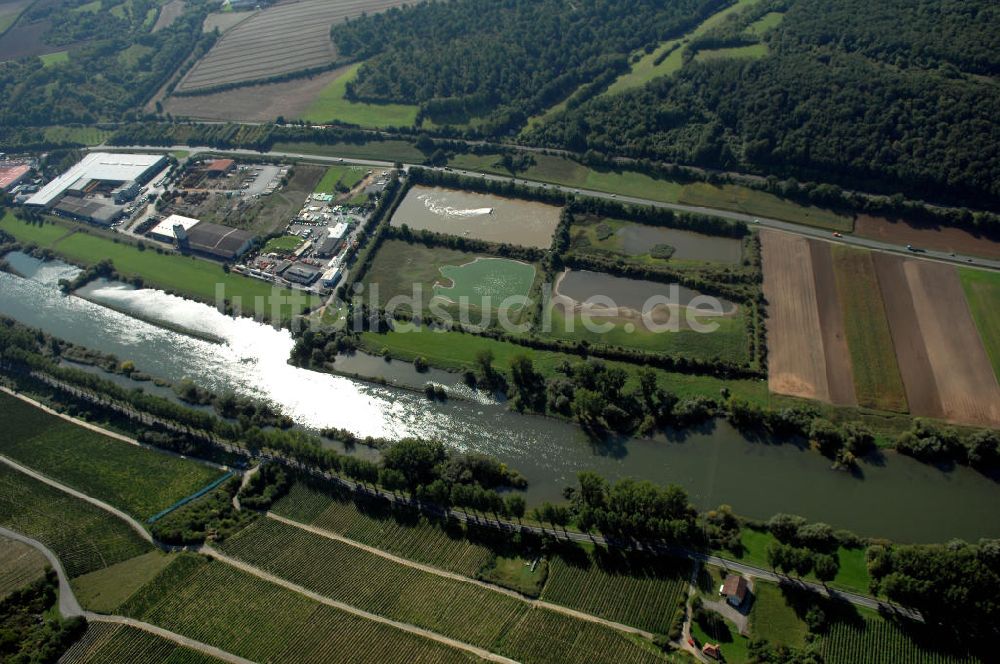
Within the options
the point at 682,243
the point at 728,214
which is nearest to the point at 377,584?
the point at 682,243

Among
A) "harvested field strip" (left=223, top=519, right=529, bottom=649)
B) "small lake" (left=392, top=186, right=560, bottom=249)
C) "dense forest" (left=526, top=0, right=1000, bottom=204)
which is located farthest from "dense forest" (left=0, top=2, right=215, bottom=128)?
"harvested field strip" (left=223, top=519, right=529, bottom=649)

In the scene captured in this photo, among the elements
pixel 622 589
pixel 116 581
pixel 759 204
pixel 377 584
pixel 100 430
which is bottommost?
pixel 116 581

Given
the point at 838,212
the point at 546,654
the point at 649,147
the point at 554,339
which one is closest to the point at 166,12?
the point at 649,147

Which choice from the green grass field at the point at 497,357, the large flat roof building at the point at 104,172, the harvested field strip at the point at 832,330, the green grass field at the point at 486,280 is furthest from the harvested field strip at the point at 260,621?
the large flat roof building at the point at 104,172

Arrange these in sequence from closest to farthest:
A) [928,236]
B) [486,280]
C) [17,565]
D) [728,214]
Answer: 1. [17,565]
2. [928,236]
3. [486,280]
4. [728,214]

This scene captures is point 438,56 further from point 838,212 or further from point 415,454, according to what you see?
point 415,454

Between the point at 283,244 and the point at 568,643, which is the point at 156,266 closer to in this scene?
the point at 283,244

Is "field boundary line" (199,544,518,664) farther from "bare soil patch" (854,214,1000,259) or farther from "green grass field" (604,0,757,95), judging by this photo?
"green grass field" (604,0,757,95)
